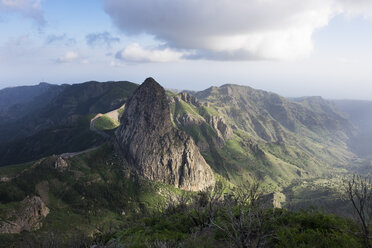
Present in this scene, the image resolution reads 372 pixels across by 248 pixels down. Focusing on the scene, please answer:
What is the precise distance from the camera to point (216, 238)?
105 ft

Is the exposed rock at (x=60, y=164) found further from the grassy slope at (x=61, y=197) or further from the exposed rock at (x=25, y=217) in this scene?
the exposed rock at (x=25, y=217)

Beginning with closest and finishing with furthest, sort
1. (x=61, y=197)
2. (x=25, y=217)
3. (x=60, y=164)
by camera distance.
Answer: (x=25, y=217) < (x=61, y=197) < (x=60, y=164)

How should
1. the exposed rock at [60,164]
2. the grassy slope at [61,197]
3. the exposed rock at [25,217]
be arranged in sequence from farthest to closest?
the exposed rock at [60,164] < the grassy slope at [61,197] < the exposed rock at [25,217]

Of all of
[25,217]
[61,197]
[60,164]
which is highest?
[60,164]

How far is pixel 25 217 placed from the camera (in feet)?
462

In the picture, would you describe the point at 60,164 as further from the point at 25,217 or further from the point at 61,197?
the point at 25,217

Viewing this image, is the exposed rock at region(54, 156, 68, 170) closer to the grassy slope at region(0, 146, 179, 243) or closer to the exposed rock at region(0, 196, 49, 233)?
the grassy slope at region(0, 146, 179, 243)

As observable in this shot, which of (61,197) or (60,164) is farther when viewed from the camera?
(60,164)

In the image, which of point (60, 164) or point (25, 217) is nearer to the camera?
point (25, 217)

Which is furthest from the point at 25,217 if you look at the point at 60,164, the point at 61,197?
the point at 60,164

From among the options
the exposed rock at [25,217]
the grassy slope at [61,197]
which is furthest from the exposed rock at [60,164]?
the exposed rock at [25,217]

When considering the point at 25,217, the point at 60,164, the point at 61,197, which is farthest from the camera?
the point at 60,164

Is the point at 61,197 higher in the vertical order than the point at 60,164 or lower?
lower

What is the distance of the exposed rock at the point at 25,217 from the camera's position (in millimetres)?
128625
